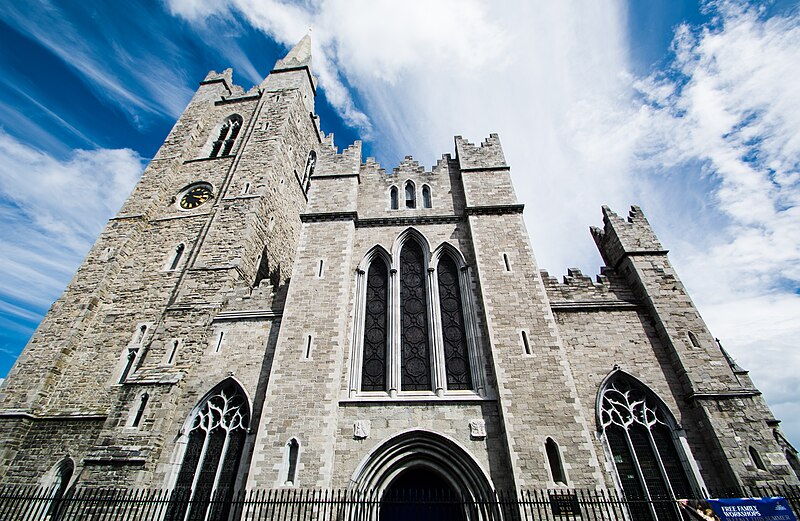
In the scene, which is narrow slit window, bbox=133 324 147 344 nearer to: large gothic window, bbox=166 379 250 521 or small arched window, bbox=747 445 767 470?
large gothic window, bbox=166 379 250 521

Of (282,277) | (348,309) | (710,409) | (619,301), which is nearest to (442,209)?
(348,309)

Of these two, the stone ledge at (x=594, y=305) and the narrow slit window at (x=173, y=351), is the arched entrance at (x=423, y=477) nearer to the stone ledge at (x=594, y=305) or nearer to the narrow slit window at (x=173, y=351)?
the stone ledge at (x=594, y=305)

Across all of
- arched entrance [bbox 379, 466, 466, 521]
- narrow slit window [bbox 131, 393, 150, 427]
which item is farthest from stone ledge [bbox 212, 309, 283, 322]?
arched entrance [bbox 379, 466, 466, 521]

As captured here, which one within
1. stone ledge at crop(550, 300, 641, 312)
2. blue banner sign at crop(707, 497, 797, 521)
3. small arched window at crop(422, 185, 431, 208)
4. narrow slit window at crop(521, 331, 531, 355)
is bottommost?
blue banner sign at crop(707, 497, 797, 521)

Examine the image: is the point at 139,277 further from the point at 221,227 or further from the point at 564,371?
the point at 564,371

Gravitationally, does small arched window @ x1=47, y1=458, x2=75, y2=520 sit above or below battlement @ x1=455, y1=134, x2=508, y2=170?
below

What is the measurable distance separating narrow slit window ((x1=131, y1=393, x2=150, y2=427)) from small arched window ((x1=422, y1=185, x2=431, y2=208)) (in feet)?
34.0

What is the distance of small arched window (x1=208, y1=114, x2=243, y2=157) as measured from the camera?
1969 centimetres

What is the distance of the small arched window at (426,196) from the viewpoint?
14.1 metres

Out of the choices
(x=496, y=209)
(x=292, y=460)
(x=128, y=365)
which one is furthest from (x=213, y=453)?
(x=496, y=209)

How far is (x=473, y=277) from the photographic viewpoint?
1188cm

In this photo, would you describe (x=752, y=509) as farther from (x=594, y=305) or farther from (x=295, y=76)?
(x=295, y=76)

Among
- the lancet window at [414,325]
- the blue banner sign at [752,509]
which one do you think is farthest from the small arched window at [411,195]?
the blue banner sign at [752,509]

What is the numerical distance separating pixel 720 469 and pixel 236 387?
1199 centimetres
